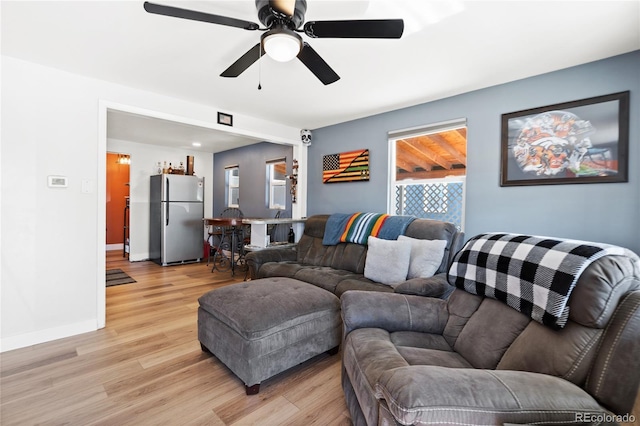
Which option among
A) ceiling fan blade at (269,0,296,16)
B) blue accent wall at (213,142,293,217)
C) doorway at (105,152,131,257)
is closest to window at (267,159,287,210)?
blue accent wall at (213,142,293,217)

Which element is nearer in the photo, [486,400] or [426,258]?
[486,400]

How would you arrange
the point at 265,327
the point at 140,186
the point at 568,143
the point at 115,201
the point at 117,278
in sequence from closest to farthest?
the point at 265,327 < the point at 568,143 < the point at 117,278 < the point at 140,186 < the point at 115,201

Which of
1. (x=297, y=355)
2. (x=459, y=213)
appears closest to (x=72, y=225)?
(x=297, y=355)

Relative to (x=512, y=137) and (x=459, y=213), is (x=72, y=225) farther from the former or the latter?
(x=512, y=137)

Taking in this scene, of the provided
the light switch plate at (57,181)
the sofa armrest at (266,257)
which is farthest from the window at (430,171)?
the light switch plate at (57,181)

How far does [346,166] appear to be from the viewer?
4160mm

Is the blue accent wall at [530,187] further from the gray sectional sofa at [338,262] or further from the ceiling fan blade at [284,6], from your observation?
the ceiling fan blade at [284,6]

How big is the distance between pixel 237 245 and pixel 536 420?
190 inches

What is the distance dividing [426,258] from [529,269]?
125cm

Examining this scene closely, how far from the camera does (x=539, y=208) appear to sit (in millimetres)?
2586

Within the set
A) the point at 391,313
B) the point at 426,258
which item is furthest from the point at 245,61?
the point at 426,258

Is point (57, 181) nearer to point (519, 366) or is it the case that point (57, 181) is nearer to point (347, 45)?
point (347, 45)

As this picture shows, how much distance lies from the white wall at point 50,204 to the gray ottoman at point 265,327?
56.1 inches

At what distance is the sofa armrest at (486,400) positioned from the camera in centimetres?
84
